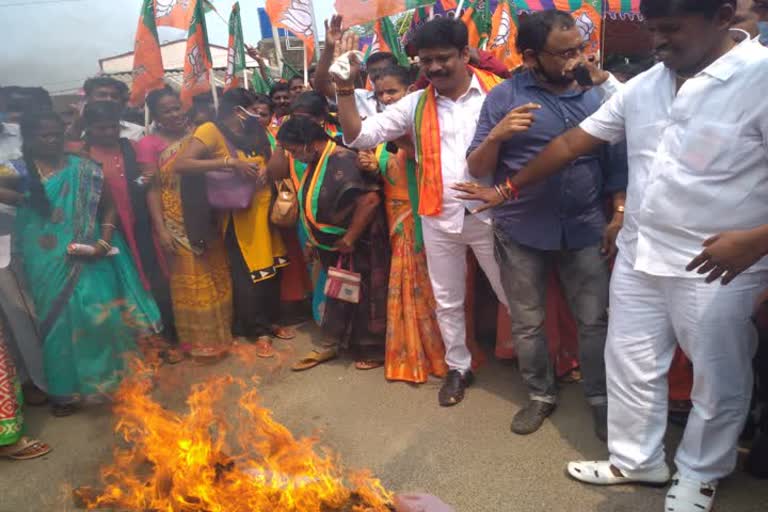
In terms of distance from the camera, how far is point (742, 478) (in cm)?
245

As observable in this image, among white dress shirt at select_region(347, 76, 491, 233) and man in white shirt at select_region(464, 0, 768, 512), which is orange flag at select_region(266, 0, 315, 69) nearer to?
white dress shirt at select_region(347, 76, 491, 233)

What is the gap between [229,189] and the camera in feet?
13.7

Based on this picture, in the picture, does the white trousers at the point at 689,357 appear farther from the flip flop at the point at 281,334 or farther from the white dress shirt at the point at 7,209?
the white dress shirt at the point at 7,209

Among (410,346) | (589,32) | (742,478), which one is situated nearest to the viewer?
(742,478)

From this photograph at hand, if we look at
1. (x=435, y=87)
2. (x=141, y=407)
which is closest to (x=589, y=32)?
(x=435, y=87)

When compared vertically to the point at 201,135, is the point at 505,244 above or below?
below

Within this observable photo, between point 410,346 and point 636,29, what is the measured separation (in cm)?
1126

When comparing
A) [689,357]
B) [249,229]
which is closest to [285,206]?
[249,229]

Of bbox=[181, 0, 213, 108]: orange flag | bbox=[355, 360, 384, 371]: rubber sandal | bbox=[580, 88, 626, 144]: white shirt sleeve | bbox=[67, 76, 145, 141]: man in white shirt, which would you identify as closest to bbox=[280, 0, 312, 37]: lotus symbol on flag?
bbox=[181, 0, 213, 108]: orange flag

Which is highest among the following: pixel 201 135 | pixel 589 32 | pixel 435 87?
pixel 589 32

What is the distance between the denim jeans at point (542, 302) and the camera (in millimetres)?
2863

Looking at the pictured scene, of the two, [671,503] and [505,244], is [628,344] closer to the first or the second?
[671,503]

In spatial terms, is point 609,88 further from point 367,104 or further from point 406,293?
point 367,104

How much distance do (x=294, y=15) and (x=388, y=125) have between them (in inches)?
143
